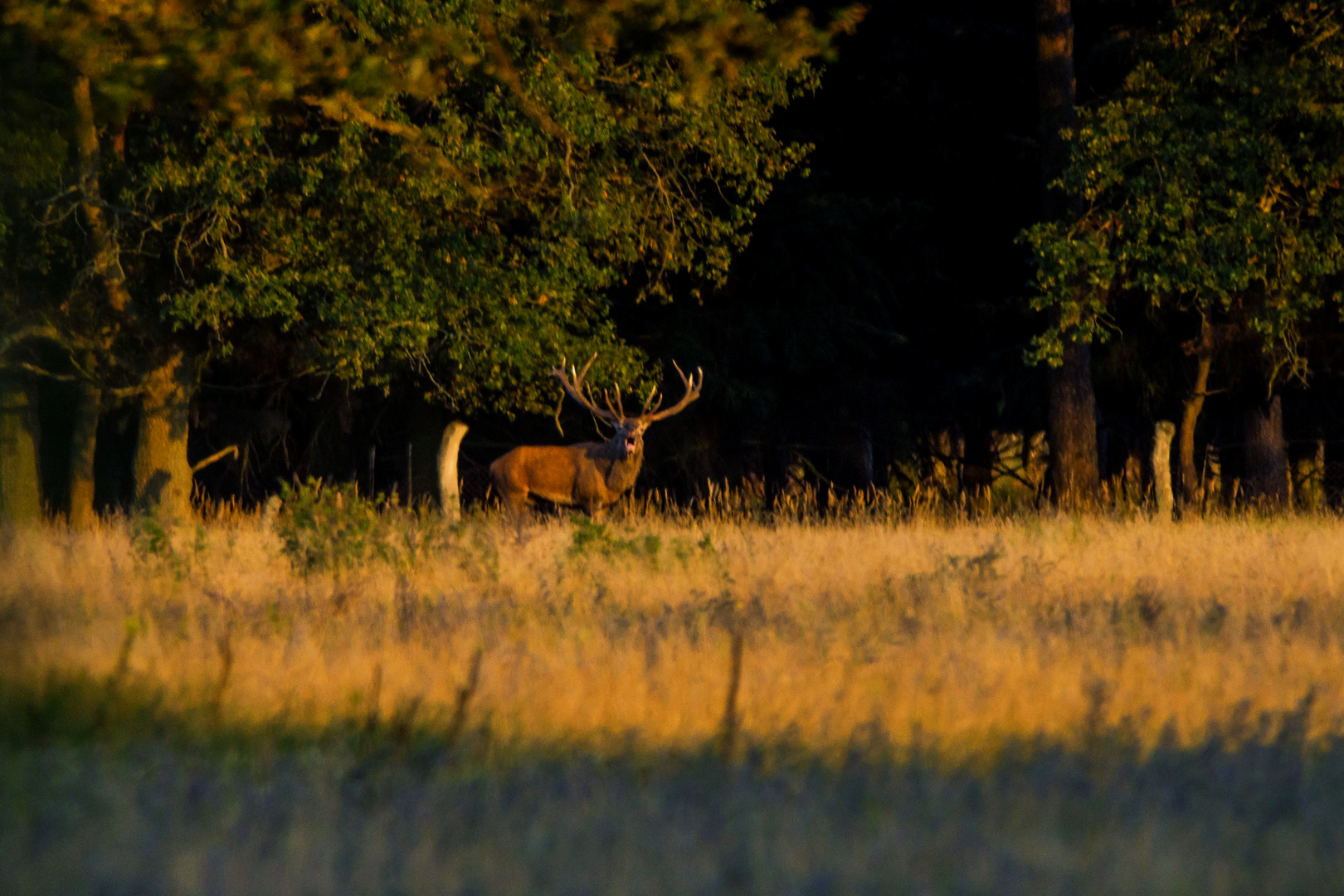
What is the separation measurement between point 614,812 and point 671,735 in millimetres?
1028

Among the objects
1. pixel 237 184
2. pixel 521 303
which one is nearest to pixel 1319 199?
pixel 521 303

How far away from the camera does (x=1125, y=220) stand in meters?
18.1

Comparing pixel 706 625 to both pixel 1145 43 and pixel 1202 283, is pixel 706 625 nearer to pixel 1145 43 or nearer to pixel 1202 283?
pixel 1202 283

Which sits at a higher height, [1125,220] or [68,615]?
[1125,220]

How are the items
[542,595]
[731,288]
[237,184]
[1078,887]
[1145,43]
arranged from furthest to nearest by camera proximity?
[731,288]
[1145,43]
[237,184]
[542,595]
[1078,887]

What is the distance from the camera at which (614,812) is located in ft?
15.1

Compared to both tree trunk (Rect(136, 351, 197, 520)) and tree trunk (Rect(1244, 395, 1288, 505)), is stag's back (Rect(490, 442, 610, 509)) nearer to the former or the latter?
tree trunk (Rect(136, 351, 197, 520))

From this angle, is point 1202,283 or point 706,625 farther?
point 1202,283

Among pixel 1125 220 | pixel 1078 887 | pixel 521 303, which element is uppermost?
pixel 1125 220

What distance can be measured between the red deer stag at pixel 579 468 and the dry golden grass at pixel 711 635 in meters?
4.60

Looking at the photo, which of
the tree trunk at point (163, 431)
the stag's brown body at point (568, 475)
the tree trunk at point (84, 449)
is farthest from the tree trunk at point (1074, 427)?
the tree trunk at point (84, 449)

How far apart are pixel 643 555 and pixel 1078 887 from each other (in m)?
7.35

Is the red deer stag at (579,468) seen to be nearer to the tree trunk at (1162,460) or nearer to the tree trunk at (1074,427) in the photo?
the tree trunk at (1074,427)

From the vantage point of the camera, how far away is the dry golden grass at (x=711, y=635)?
5.84 meters
